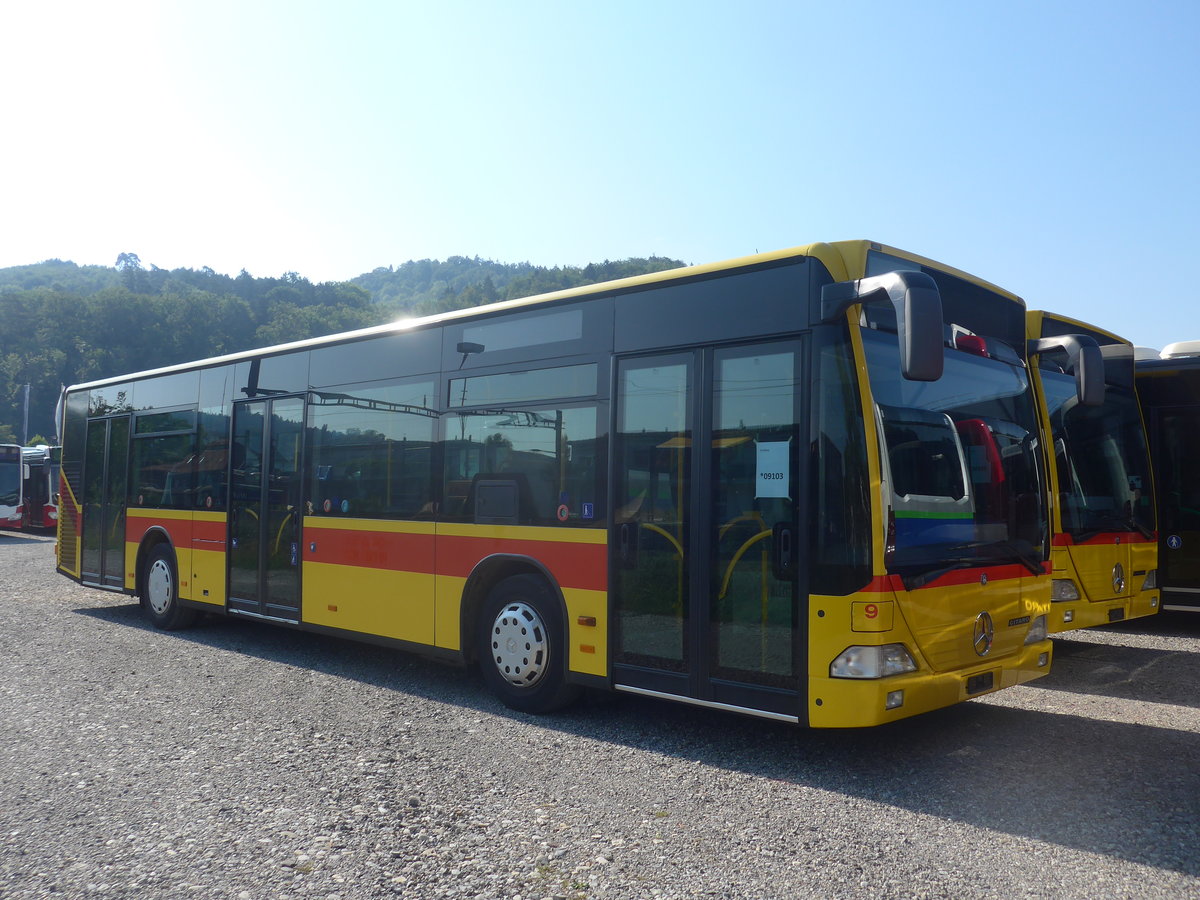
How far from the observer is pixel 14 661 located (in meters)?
9.01

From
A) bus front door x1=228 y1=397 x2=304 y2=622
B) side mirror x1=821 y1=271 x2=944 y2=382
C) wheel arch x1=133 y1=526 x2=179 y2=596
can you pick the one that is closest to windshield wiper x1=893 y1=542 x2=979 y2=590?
side mirror x1=821 y1=271 x2=944 y2=382

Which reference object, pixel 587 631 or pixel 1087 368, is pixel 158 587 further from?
pixel 1087 368

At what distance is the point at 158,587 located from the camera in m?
11.6

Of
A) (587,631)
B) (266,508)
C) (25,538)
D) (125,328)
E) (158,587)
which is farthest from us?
(125,328)

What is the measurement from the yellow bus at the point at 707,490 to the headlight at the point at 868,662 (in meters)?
0.01

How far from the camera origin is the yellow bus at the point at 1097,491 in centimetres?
856

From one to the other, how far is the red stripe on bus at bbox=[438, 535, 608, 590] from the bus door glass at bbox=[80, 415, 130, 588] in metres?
6.74

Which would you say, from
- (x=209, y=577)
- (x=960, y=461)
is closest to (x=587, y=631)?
(x=960, y=461)

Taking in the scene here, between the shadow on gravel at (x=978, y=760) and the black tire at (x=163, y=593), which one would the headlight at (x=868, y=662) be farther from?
the black tire at (x=163, y=593)

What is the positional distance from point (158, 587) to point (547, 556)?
6.93m

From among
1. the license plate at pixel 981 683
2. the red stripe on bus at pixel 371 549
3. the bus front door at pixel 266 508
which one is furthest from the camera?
the bus front door at pixel 266 508

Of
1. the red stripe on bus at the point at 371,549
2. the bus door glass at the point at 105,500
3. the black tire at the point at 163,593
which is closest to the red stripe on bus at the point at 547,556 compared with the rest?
the red stripe on bus at the point at 371,549

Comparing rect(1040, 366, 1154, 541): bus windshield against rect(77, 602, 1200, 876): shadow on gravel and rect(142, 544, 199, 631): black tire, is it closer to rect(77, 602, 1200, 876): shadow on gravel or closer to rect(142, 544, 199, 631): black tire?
rect(77, 602, 1200, 876): shadow on gravel

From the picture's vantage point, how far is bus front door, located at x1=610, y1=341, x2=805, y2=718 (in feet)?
17.9
